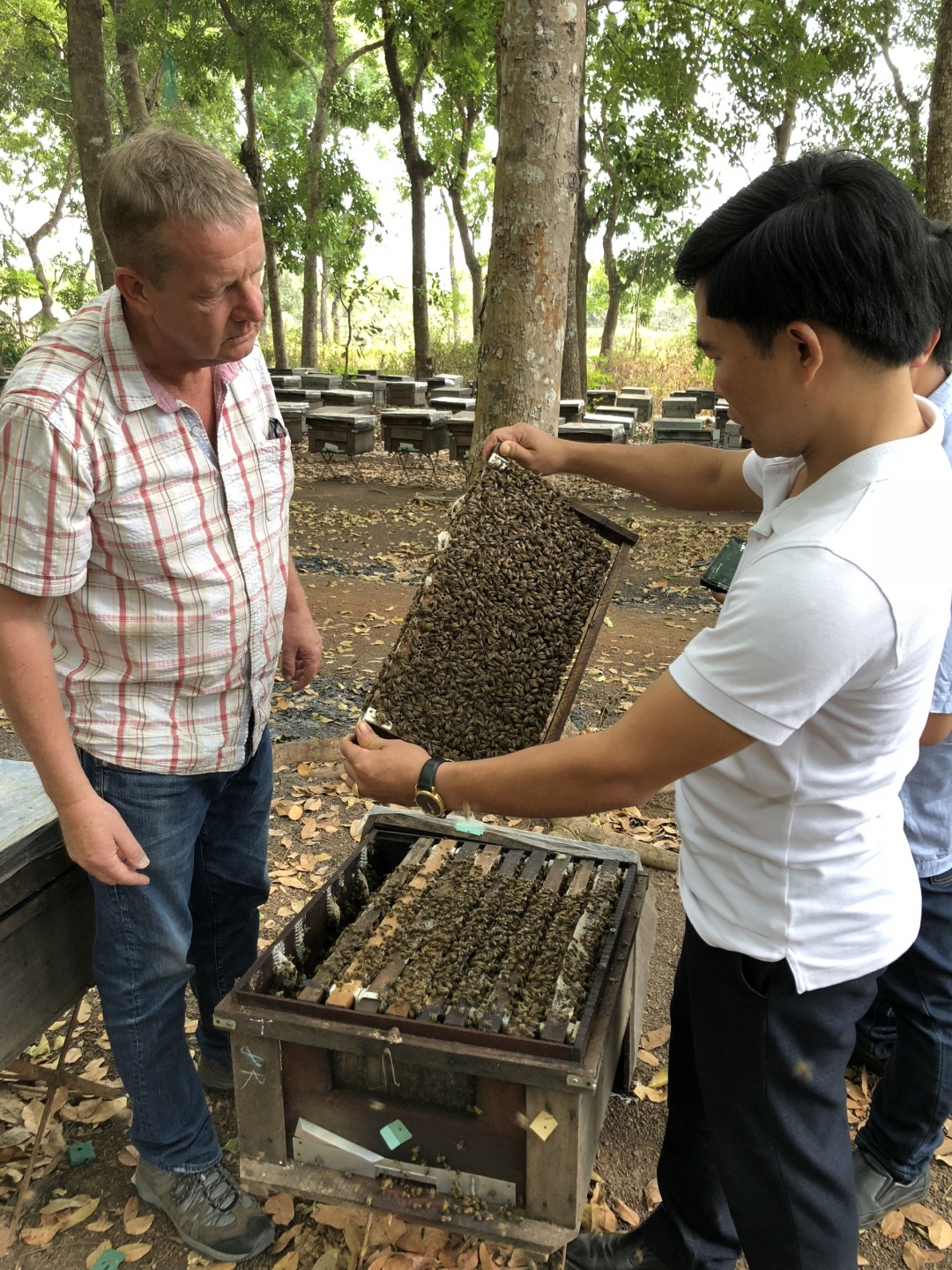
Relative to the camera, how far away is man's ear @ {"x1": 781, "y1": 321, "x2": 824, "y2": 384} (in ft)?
4.43

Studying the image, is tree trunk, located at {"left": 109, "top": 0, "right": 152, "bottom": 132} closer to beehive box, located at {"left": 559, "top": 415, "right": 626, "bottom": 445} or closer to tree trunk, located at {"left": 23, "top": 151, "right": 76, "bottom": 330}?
beehive box, located at {"left": 559, "top": 415, "right": 626, "bottom": 445}

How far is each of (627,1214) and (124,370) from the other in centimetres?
267

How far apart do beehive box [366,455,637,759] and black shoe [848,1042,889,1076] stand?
182 cm

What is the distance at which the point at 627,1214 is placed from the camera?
2.66 meters

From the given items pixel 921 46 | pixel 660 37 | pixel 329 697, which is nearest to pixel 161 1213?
pixel 329 697

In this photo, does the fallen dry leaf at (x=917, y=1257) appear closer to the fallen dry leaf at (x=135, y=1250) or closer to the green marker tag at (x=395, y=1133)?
the green marker tag at (x=395, y=1133)

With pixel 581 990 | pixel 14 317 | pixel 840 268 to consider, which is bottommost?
pixel 581 990

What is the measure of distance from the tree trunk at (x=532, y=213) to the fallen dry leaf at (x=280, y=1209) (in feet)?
9.76

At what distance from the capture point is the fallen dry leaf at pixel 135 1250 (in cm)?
250

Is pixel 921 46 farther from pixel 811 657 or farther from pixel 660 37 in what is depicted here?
pixel 811 657

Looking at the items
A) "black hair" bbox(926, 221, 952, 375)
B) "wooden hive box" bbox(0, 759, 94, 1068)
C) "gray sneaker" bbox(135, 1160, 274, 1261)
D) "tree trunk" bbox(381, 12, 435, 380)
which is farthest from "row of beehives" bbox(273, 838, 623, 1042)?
"tree trunk" bbox(381, 12, 435, 380)

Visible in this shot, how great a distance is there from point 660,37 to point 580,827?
36.4 feet

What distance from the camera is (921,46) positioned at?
19016 mm

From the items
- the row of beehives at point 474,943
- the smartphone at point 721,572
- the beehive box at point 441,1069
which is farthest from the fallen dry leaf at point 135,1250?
the smartphone at point 721,572
